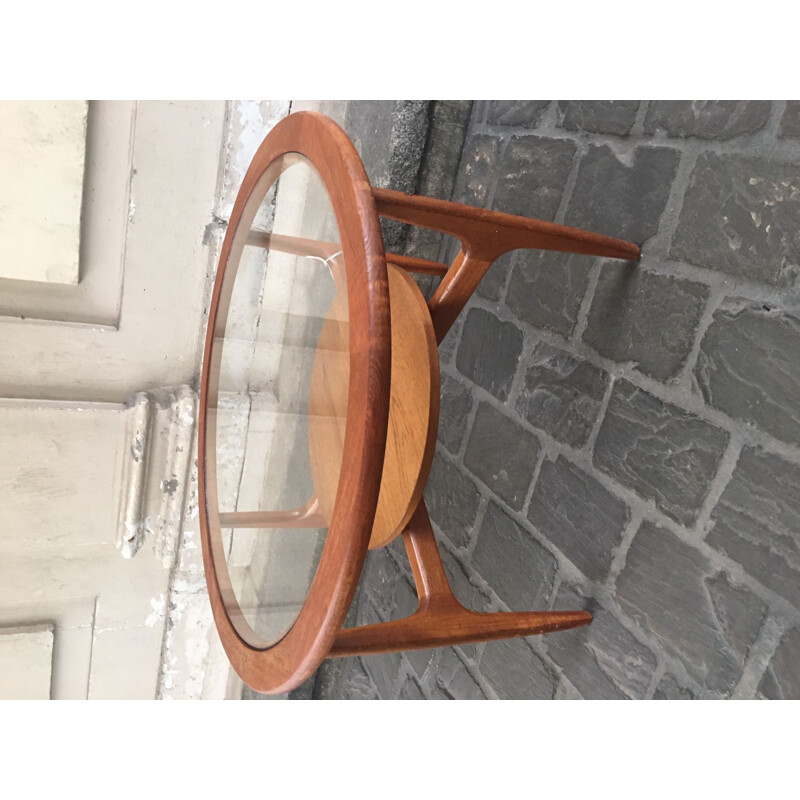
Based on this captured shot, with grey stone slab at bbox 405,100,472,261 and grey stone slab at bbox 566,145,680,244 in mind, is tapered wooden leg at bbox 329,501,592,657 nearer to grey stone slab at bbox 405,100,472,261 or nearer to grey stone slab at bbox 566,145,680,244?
grey stone slab at bbox 566,145,680,244

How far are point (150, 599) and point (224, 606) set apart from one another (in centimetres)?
116

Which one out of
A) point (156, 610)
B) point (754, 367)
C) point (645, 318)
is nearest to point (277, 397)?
point (645, 318)

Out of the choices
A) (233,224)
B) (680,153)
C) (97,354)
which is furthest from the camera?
(97,354)

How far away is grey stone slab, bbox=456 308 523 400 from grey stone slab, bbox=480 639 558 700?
0.48 m

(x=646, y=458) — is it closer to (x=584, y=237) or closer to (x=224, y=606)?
(x=584, y=237)

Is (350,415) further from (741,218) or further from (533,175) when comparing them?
(533,175)

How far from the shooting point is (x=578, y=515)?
1.01m

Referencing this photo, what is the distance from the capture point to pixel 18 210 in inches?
54.0

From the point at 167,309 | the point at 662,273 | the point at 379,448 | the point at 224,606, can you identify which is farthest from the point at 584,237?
the point at 167,309

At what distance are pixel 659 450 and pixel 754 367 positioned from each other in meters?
0.17

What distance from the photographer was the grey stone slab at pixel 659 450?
31.7 inches

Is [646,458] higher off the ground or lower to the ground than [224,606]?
higher

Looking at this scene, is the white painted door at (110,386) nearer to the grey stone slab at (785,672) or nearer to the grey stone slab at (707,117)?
the grey stone slab at (707,117)

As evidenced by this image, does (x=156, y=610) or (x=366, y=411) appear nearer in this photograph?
(x=366, y=411)
